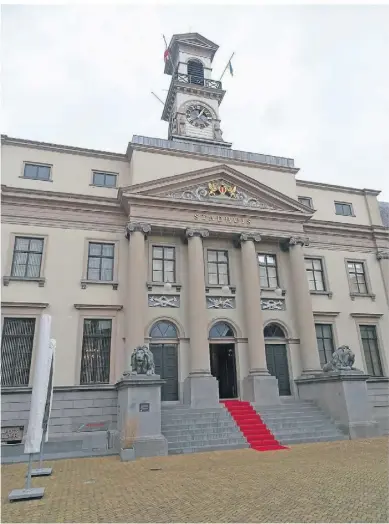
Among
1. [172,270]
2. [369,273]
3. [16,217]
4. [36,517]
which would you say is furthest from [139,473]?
[369,273]

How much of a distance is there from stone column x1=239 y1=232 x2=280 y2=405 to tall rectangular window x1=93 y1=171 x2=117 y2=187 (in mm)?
7866

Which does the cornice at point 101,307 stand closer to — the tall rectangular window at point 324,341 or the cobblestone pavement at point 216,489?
the cobblestone pavement at point 216,489

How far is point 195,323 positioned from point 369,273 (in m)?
12.5

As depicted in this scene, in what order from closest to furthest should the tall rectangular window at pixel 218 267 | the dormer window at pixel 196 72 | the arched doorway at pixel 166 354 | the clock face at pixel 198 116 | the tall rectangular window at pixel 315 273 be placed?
the arched doorway at pixel 166 354 < the tall rectangular window at pixel 218 267 < the tall rectangular window at pixel 315 273 < the clock face at pixel 198 116 < the dormer window at pixel 196 72

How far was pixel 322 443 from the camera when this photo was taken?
46.5 ft

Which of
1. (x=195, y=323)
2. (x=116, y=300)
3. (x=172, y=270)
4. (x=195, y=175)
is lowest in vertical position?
(x=195, y=323)

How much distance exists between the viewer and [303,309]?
2014cm

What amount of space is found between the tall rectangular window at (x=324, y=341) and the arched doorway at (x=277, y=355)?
7.43ft

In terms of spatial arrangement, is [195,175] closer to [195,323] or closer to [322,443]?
[195,323]

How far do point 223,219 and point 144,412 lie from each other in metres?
11.1

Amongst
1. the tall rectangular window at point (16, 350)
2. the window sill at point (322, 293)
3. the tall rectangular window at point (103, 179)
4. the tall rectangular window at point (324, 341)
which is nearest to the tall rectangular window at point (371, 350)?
the tall rectangular window at point (324, 341)

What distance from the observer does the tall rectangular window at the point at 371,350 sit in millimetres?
21281

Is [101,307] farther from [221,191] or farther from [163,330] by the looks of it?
[221,191]

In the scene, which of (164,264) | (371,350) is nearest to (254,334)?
(164,264)
